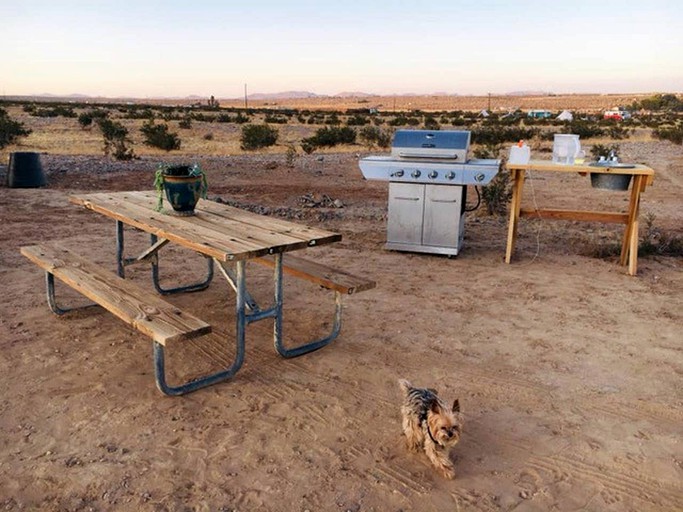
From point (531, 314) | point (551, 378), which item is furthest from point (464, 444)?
point (531, 314)

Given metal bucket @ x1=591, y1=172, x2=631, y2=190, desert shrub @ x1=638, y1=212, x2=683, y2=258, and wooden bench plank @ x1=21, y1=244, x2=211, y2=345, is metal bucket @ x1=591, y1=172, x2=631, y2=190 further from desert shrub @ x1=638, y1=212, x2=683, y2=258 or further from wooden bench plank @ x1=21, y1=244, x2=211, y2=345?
wooden bench plank @ x1=21, y1=244, x2=211, y2=345

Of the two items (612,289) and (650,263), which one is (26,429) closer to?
(612,289)

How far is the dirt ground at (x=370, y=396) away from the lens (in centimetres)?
262

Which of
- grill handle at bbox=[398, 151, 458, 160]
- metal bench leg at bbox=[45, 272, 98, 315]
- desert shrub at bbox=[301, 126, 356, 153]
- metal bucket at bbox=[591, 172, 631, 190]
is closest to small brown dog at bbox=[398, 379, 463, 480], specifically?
metal bench leg at bbox=[45, 272, 98, 315]

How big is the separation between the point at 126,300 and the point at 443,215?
3.98 metres

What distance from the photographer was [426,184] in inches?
256

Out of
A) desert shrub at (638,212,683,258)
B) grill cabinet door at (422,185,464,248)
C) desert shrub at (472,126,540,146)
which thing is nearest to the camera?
grill cabinet door at (422,185,464,248)

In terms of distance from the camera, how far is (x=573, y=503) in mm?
2570

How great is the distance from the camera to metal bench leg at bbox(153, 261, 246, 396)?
10.6 feet

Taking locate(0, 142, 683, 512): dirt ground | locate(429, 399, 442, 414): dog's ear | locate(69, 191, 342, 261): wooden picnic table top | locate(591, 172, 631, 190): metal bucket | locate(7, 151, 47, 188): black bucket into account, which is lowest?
locate(0, 142, 683, 512): dirt ground

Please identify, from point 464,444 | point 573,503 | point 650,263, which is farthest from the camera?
point 650,263

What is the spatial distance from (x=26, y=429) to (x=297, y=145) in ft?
65.9

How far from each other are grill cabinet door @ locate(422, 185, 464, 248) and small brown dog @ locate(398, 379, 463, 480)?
3.78m

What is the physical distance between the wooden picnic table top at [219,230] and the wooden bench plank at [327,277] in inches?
12.1
